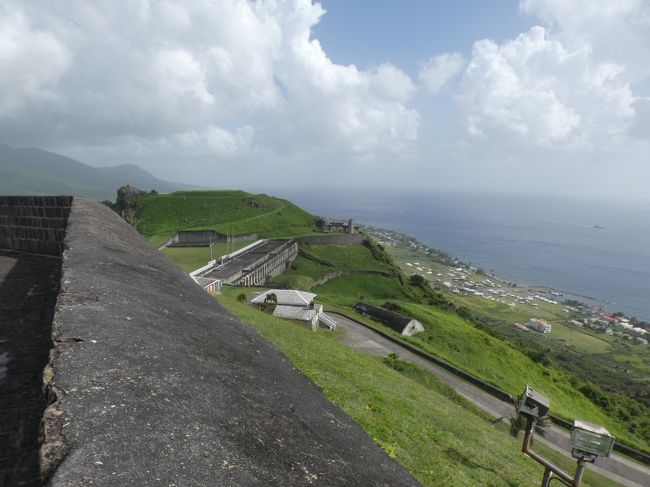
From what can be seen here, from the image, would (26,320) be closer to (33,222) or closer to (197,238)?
(33,222)

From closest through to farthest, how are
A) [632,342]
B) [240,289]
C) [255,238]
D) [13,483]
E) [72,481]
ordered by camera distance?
[72,481] < [13,483] < [240,289] < [255,238] < [632,342]

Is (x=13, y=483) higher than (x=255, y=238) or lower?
higher

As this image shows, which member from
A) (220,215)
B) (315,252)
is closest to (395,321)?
(315,252)

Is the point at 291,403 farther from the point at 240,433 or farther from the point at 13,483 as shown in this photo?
the point at 13,483

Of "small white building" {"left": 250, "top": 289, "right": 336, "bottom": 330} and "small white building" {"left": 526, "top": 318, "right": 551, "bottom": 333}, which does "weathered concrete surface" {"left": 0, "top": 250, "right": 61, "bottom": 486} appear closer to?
"small white building" {"left": 250, "top": 289, "right": 336, "bottom": 330}

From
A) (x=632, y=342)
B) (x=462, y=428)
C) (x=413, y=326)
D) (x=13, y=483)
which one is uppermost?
(x=13, y=483)

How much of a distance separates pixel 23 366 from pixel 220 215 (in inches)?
3945

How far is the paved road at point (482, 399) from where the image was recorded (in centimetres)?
2383

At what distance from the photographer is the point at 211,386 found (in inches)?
155

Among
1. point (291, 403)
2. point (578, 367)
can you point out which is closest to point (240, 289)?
point (291, 403)

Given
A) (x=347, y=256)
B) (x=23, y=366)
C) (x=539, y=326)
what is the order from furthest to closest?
1. (x=539, y=326)
2. (x=347, y=256)
3. (x=23, y=366)

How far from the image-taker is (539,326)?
103 meters

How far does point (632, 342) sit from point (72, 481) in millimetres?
129215

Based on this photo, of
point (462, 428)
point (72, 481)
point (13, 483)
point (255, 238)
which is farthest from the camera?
point (255, 238)
